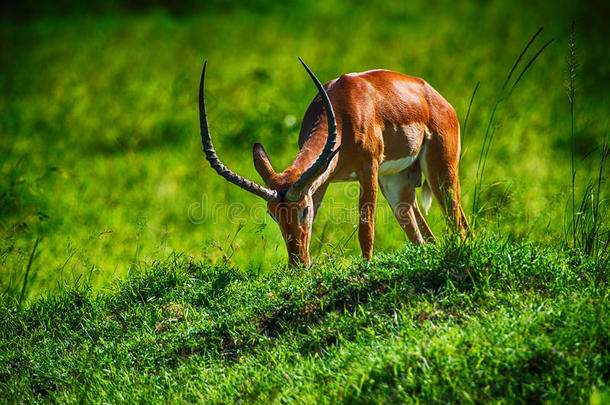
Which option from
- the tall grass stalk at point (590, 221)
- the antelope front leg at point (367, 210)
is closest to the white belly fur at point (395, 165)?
the antelope front leg at point (367, 210)

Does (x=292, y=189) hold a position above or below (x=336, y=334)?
above

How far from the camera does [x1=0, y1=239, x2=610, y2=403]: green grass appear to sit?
10.8 feet

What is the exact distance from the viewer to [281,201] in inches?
194

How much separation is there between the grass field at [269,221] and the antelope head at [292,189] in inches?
8.9

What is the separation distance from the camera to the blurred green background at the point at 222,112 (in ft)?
23.0

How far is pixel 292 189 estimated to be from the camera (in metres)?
4.84

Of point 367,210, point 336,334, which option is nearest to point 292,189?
point 367,210

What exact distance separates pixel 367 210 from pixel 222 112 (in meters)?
6.80

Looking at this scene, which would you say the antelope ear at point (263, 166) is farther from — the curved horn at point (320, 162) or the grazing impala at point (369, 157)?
the curved horn at point (320, 162)

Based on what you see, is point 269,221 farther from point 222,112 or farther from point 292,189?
point 222,112

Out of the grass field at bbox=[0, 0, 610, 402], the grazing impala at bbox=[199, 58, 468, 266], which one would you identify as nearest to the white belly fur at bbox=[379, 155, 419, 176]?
the grazing impala at bbox=[199, 58, 468, 266]

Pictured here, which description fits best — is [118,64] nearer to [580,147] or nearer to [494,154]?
[494,154]

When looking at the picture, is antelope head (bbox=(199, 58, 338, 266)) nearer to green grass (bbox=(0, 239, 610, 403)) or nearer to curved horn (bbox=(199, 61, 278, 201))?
curved horn (bbox=(199, 61, 278, 201))

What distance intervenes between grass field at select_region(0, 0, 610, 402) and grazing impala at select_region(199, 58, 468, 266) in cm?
36
